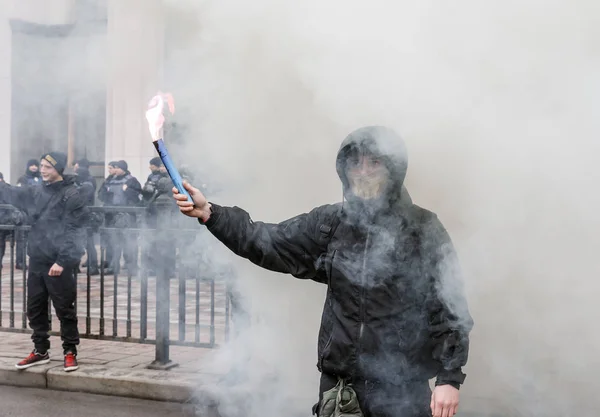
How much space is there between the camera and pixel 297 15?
3.23 metres

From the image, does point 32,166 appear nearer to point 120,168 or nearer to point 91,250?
point 120,168

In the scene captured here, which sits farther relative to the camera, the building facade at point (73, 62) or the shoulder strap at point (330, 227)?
the building facade at point (73, 62)

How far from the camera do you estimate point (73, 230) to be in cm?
492

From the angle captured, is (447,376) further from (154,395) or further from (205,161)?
Answer: (154,395)

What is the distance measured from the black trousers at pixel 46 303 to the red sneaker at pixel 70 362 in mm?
38

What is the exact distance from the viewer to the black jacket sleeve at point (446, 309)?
7.39ft

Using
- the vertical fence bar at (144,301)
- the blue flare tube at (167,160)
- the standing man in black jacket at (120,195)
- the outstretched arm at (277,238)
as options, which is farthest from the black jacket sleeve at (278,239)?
the standing man in black jacket at (120,195)

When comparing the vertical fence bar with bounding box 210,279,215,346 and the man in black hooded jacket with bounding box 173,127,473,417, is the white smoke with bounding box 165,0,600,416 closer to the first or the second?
the man in black hooded jacket with bounding box 173,127,473,417

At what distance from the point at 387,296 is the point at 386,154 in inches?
18.6

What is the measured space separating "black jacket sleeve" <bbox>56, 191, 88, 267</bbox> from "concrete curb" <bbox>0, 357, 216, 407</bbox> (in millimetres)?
750

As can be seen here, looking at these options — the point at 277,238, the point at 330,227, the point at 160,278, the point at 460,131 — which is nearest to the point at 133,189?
the point at 160,278

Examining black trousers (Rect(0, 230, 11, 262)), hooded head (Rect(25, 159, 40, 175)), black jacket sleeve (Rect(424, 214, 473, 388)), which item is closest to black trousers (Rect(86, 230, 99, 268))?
black trousers (Rect(0, 230, 11, 262))

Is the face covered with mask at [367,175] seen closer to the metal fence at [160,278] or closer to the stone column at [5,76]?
the metal fence at [160,278]

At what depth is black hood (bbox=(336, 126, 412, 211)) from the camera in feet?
7.64
